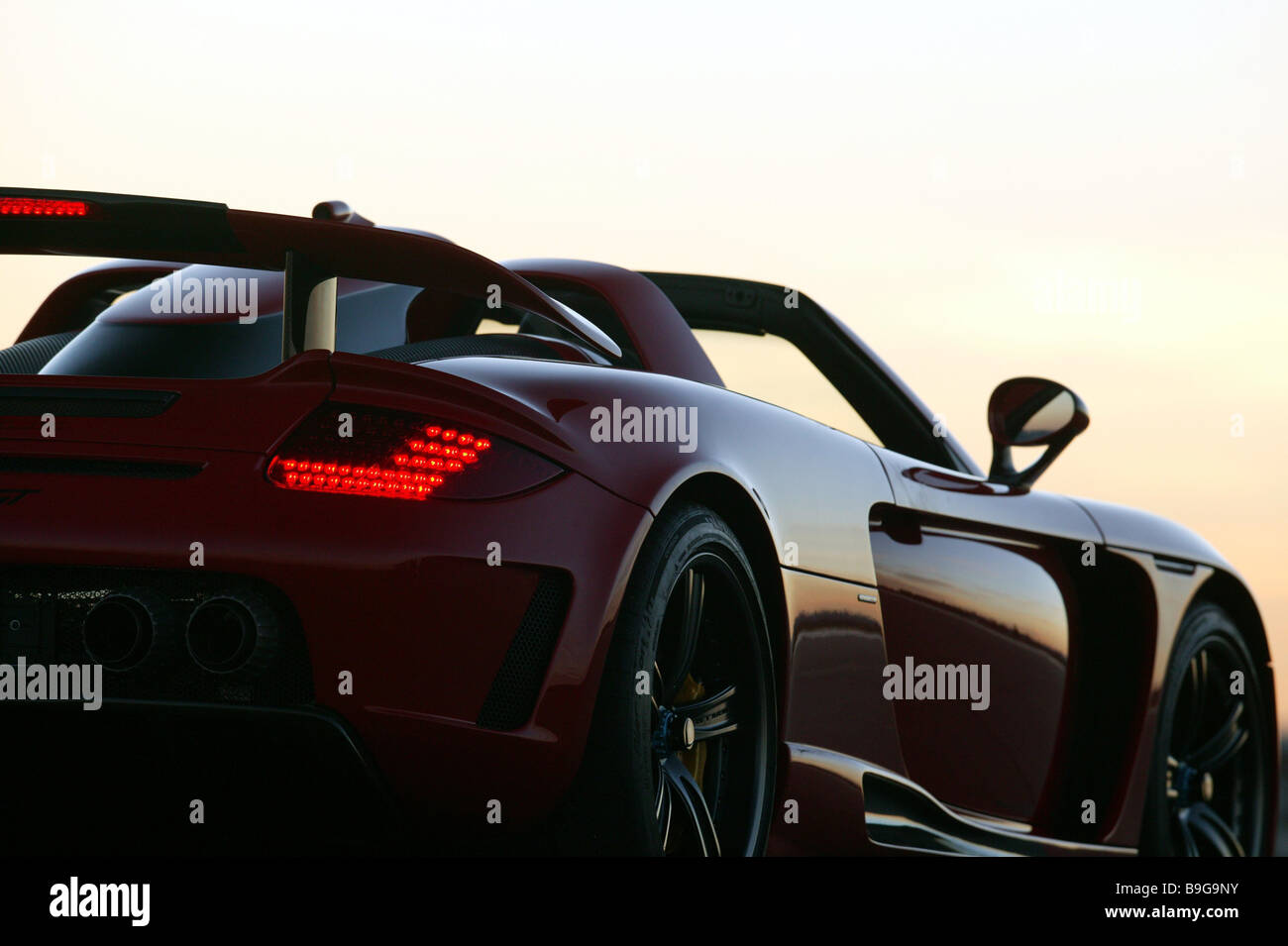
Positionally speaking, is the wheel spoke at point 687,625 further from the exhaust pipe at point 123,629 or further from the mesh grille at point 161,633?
the exhaust pipe at point 123,629

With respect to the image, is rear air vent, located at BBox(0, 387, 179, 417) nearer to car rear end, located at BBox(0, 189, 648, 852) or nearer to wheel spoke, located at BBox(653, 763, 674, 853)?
car rear end, located at BBox(0, 189, 648, 852)

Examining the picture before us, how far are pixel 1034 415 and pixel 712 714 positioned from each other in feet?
6.10

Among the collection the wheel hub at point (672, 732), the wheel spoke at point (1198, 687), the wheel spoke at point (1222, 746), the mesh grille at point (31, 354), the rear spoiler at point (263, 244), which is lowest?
the wheel spoke at point (1222, 746)

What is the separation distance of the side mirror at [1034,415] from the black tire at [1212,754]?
0.84 meters

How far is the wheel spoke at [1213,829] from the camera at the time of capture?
5383mm

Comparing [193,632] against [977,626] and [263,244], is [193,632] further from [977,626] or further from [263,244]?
[977,626]

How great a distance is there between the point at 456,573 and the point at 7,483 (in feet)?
2.19

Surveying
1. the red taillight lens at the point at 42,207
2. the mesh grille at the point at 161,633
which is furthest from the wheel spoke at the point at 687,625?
the red taillight lens at the point at 42,207

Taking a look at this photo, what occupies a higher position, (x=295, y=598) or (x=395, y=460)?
(x=395, y=460)

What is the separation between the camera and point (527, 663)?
272 cm

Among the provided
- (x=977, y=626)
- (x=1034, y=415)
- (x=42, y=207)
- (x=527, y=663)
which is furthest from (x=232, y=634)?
(x=1034, y=415)

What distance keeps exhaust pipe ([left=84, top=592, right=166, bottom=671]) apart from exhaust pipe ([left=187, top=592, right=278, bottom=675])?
0.06 meters
